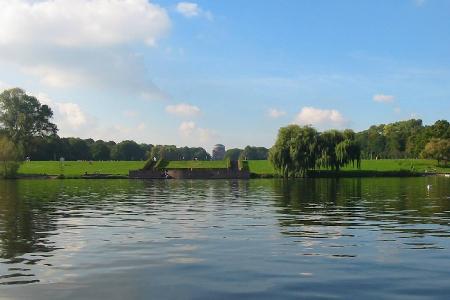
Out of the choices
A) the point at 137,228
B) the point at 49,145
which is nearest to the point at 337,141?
the point at 137,228

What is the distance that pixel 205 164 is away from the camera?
13575 cm

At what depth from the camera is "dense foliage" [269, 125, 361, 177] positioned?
9975cm

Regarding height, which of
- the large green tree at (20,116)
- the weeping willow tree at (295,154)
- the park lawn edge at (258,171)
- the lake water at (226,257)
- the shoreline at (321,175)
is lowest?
the lake water at (226,257)

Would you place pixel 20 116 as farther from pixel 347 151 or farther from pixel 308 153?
pixel 347 151

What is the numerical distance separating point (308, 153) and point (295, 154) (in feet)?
9.85

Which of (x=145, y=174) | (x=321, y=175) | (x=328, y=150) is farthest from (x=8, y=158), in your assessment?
(x=328, y=150)

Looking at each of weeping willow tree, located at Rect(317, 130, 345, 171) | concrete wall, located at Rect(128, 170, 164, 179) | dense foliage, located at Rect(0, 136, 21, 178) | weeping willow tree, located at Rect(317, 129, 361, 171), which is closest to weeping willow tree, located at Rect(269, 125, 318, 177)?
weeping willow tree, located at Rect(317, 130, 345, 171)

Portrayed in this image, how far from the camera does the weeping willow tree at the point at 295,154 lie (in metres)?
99.5

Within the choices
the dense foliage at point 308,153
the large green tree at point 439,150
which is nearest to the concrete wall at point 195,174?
the dense foliage at point 308,153

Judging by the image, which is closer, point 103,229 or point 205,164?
point 103,229

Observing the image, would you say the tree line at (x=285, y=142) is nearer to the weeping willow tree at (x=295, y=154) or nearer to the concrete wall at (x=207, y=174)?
the weeping willow tree at (x=295, y=154)

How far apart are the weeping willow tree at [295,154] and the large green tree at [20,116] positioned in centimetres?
6847

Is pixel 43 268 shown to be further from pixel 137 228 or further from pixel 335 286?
pixel 137 228

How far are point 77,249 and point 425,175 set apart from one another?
4199 inches
